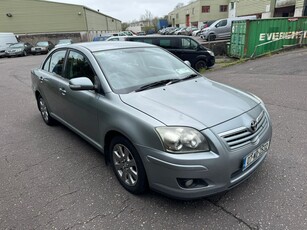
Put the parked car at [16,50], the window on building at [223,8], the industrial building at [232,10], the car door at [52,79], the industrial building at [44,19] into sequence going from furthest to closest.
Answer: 1. the window on building at [223,8]
2. the industrial building at [44,19]
3. the industrial building at [232,10]
4. the parked car at [16,50]
5. the car door at [52,79]

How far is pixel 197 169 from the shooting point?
6.88 ft

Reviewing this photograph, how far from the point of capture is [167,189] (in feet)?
7.38

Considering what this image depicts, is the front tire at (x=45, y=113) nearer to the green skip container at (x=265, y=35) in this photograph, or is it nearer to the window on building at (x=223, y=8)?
the green skip container at (x=265, y=35)

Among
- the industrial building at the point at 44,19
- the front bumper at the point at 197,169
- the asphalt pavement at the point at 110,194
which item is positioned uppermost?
the industrial building at the point at 44,19

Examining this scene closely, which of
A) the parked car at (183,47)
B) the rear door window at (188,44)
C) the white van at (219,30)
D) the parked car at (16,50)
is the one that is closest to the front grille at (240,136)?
the parked car at (183,47)

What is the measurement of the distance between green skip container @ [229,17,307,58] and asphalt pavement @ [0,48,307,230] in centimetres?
903

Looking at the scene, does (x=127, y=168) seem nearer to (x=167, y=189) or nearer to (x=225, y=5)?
(x=167, y=189)

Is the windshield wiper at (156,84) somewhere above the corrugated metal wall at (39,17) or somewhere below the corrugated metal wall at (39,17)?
below

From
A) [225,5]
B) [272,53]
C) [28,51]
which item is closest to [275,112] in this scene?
[272,53]

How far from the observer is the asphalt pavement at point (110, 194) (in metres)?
2.30

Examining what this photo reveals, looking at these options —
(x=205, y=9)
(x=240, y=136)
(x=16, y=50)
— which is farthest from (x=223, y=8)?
(x=240, y=136)

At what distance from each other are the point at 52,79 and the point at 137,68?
5.59 feet

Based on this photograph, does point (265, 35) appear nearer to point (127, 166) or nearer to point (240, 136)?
point (240, 136)

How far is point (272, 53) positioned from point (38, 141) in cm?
1257
